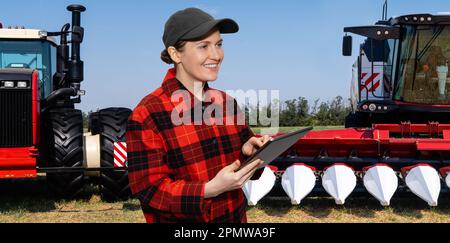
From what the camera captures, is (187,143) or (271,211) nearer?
(187,143)

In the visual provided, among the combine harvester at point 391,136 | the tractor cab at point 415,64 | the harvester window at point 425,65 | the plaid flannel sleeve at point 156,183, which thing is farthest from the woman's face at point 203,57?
the harvester window at point 425,65

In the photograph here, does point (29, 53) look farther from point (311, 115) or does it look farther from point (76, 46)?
point (311, 115)

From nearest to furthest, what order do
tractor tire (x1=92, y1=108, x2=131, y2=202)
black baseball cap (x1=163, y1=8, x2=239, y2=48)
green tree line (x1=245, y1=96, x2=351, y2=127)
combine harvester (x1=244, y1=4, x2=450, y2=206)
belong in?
black baseball cap (x1=163, y1=8, x2=239, y2=48)
combine harvester (x1=244, y1=4, x2=450, y2=206)
tractor tire (x1=92, y1=108, x2=131, y2=202)
green tree line (x1=245, y1=96, x2=351, y2=127)

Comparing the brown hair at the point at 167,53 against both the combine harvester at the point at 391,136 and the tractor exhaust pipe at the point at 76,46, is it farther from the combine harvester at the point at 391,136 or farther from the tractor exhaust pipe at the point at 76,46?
the tractor exhaust pipe at the point at 76,46

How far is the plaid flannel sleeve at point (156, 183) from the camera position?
5.80 ft

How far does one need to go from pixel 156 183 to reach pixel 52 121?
5372 mm

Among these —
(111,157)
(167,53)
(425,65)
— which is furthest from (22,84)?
(425,65)

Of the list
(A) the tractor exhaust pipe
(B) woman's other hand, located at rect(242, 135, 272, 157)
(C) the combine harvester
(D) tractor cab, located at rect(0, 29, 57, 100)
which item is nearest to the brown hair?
(B) woman's other hand, located at rect(242, 135, 272, 157)

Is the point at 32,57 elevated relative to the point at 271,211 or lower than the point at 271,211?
elevated

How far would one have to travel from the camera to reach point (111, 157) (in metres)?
6.82

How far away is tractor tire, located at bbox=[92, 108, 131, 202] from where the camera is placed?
6.83 m

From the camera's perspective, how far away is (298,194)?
19.7ft

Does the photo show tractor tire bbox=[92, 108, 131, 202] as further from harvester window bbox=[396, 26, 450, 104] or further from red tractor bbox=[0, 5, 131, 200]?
harvester window bbox=[396, 26, 450, 104]
